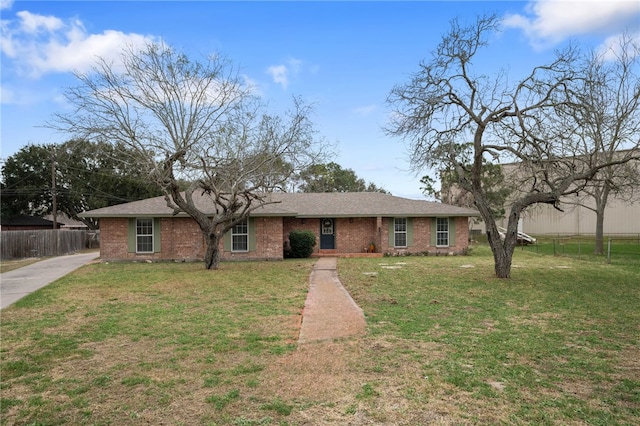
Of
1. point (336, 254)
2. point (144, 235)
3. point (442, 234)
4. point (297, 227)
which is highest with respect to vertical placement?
point (297, 227)

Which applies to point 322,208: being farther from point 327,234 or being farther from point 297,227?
point 297,227

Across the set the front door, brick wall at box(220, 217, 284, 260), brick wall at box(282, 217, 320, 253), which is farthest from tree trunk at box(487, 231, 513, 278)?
brick wall at box(282, 217, 320, 253)

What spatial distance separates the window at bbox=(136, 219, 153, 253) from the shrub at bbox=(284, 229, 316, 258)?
6513 mm

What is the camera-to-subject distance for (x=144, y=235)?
20.4 meters

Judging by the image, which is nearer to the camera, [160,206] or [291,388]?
[291,388]

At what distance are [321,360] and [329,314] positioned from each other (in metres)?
2.65

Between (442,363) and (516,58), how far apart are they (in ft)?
38.0

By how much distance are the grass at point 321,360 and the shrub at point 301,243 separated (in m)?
9.83

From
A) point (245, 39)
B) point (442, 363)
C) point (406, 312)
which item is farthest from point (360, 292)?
point (245, 39)

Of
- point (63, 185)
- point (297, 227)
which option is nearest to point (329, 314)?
point (297, 227)

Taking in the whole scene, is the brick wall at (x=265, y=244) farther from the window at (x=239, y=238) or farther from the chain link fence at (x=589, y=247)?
the chain link fence at (x=589, y=247)

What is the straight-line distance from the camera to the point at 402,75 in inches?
546

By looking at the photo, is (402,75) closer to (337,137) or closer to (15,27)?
(337,137)

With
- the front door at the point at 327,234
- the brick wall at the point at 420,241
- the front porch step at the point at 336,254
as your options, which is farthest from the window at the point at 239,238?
the brick wall at the point at 420,241
